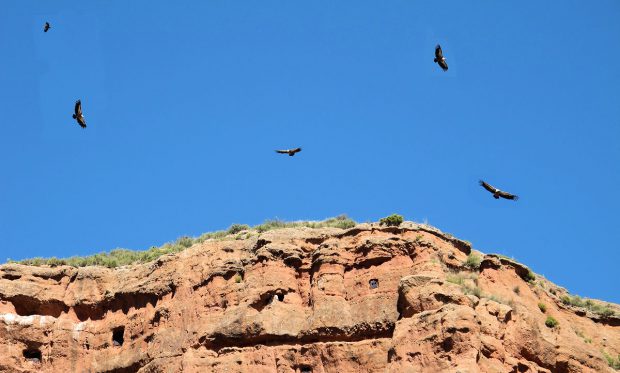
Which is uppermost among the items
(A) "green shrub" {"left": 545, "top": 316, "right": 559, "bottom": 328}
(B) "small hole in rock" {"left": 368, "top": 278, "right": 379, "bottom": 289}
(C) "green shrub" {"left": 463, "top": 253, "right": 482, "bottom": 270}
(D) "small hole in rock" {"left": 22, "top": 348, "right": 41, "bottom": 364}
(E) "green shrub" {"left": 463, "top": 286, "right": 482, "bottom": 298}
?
(C) "green shrub" {"left": 463, "top": 253, "right": 482, "bottom": 270}

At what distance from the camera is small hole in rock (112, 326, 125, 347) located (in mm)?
47500

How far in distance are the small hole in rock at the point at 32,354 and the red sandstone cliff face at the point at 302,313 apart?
12 cm

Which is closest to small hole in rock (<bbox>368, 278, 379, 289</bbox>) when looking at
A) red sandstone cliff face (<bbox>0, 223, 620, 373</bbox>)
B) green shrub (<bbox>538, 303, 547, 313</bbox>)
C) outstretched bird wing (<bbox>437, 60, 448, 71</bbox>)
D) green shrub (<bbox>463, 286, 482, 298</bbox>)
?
red sandstone cliff face (<bbox>0, 223, 620, 373</bbox>)

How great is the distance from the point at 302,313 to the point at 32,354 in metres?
12.6

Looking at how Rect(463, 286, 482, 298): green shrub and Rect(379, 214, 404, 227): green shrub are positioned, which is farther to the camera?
Rect(379, 214, 404, 227): green shrub

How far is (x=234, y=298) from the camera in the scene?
150 feet

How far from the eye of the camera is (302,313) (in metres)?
44.6

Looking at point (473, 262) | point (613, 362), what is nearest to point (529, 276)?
point (473, 262)

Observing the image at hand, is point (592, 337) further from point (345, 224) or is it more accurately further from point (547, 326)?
point (345, 224)

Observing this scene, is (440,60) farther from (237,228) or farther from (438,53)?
(237,228)

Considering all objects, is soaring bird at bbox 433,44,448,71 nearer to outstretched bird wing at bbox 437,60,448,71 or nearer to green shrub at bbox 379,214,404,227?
outstretched bird wing at bbox 437,60,448,71

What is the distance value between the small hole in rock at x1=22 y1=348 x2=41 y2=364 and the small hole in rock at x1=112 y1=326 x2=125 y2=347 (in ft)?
11.1

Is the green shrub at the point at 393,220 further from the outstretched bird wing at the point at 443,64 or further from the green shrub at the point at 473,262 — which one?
the outstretched bird wing at the point at 443,64

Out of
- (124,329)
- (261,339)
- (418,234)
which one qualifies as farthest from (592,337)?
(124,329)
